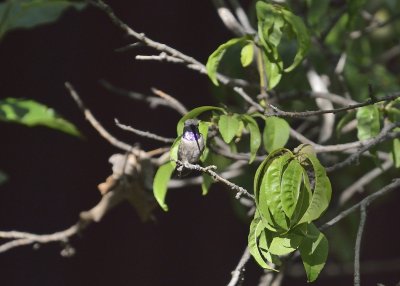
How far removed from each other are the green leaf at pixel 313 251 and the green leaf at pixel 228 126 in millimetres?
245

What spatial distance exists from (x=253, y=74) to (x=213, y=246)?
4.94 ft

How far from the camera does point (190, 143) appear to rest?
Answer: 153 cm

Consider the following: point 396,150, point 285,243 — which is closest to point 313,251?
point 285,243

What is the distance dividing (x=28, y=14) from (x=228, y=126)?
0.99m

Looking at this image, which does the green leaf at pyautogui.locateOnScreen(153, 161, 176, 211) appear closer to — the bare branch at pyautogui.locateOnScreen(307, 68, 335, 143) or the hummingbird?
the hummingbird

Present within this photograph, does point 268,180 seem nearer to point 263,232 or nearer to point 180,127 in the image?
point 263,232

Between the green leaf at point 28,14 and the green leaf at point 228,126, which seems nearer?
the green leaf at point 228,126

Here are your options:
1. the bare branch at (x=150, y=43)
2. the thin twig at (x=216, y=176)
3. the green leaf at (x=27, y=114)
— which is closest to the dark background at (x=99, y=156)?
the green leaf at (x=27, y=114)

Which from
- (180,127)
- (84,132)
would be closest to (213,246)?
(84,132)

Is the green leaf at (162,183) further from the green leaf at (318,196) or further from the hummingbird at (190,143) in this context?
the green leaf at (318,196)

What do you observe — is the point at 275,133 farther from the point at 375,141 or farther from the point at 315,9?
the point at 315,9

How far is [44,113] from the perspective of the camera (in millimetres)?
2016

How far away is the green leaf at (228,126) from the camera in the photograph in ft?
5.03

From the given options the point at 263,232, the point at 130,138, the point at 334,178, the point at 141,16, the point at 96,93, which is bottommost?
the point at 263,232
